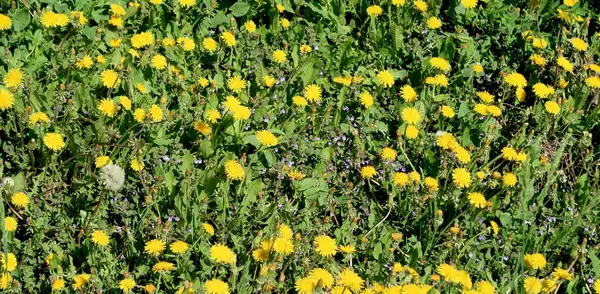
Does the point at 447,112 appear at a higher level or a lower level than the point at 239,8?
lower

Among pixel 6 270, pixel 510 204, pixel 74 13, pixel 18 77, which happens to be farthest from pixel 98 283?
pixel 510 204

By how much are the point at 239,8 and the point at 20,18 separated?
44.3 inches

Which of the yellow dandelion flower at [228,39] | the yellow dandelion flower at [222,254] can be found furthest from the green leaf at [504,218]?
the yellow dandelion flower at [228,39]

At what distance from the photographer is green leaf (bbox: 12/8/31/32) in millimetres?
3580

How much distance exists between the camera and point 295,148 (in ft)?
11.6

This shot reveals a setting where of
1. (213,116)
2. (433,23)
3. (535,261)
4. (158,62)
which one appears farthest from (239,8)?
(535,261)

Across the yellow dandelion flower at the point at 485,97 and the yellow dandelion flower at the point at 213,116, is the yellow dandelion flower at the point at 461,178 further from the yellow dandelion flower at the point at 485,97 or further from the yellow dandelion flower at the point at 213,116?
the yellow dandelion flower at the point at 213,116

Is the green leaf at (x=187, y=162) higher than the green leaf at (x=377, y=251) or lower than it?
higher

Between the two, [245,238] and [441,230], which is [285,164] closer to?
[245,238]

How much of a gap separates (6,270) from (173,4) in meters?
1.82

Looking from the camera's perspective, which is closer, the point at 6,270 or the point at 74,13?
the point at 6,270

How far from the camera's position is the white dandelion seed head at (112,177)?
A: 2965 mm

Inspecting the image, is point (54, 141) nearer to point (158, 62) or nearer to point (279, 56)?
point (158, 62)

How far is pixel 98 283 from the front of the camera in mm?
2787
